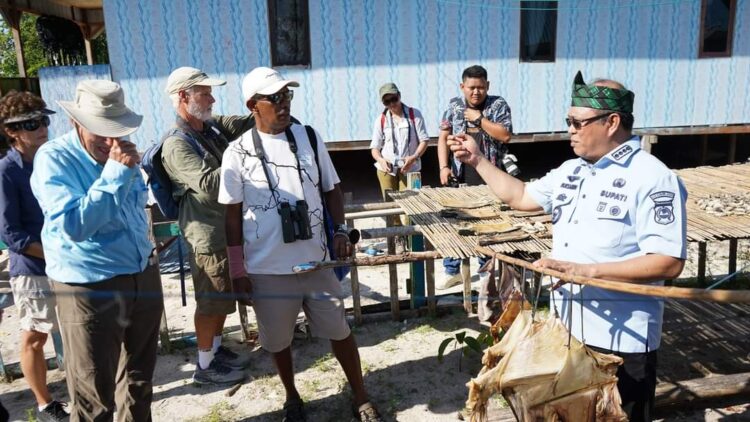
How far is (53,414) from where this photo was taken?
3.38m

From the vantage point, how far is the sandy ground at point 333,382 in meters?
3.47

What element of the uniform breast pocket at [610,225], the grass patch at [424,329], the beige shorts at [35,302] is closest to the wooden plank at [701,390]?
the uniform breast pocket at [610,225]

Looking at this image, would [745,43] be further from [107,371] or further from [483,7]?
[107,371]

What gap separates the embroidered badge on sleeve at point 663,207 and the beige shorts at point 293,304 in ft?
5.81

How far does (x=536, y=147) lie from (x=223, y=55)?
690cm

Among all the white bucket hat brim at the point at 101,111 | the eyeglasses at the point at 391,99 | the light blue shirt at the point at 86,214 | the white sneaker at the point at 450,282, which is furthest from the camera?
the eyeglasses at the point at 391,99

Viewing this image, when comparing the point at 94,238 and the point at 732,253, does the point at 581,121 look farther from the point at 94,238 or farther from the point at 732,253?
the point at 732,253

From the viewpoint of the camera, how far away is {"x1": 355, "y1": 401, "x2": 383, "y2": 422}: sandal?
10.5ft

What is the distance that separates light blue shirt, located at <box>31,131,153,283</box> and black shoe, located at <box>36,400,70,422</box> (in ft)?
4.30

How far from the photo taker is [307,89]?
8602 millimetres

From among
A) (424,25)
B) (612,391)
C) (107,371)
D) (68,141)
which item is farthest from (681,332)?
(424,25)

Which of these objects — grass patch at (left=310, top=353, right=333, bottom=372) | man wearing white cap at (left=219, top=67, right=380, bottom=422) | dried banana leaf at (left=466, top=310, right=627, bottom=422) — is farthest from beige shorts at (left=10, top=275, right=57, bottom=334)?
dried banana leaf at (left=466, top=310, right=627, bottom=422)

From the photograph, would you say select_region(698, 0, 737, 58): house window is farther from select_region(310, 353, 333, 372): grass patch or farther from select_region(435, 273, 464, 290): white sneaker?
select_region(310, 353, 333, 372): grass patch

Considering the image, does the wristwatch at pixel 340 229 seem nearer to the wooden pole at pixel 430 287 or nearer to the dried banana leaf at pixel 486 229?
the dried banana leaf at pixel 486 229
